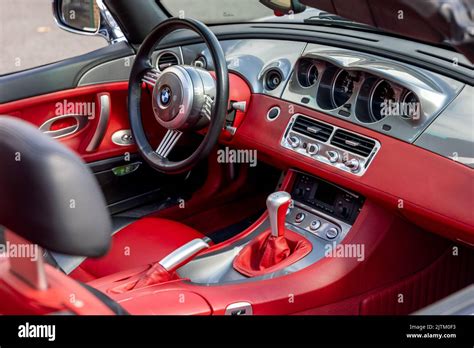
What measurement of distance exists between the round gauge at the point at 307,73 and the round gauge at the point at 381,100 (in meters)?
0.28

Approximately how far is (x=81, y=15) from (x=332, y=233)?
4.83ft

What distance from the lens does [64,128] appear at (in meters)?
2.99

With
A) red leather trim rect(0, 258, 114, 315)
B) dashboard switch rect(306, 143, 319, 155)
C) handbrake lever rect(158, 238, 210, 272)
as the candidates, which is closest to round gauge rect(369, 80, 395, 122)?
dashboard switch rect(306, 143, 319, 155)

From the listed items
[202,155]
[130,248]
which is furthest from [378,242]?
[130,248]

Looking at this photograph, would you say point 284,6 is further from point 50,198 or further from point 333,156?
point 50,198

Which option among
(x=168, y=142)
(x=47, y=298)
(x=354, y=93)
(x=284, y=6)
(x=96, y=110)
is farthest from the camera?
(x=96, y=110)

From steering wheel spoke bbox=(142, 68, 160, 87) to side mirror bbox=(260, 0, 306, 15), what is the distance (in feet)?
1.80

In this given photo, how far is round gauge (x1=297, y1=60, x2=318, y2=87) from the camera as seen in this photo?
2.68m

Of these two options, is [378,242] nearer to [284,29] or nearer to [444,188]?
[444,188]

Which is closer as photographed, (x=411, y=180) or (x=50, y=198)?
(x=50, y=198)

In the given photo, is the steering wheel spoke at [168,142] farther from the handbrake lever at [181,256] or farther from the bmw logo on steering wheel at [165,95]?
the handbrake lever at [181,256]

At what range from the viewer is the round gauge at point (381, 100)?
2398mm

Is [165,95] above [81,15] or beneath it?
beneath

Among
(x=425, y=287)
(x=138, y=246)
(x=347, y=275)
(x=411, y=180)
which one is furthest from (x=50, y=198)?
(x=425, y=287)
